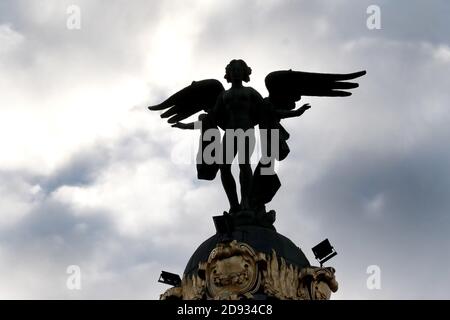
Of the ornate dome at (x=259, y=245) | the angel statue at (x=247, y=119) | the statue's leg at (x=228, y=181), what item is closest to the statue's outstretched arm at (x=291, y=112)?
the angel statue at (x=247, y=119)

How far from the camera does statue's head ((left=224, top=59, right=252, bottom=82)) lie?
90.8 ft

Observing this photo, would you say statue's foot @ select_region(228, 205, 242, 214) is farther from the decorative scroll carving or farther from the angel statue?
the decorative scroll carving

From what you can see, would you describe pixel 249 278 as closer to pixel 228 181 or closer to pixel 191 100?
pixel 228 181

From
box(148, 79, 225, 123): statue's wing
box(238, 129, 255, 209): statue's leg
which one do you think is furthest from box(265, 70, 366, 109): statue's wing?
box(238, 129, 255, 209): statue's leg

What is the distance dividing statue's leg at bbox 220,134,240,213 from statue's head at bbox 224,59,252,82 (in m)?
1.41

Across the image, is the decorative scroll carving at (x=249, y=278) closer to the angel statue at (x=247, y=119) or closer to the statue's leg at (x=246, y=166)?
the angel statue at (x=247, y=119)

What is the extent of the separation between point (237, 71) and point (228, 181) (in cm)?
263

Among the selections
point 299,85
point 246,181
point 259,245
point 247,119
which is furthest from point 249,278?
point 299,85

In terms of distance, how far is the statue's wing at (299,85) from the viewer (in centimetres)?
2838

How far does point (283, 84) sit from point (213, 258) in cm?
566

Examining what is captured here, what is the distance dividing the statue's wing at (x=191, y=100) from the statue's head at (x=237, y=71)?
0.79 metres

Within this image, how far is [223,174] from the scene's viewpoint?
2722 centimetres
